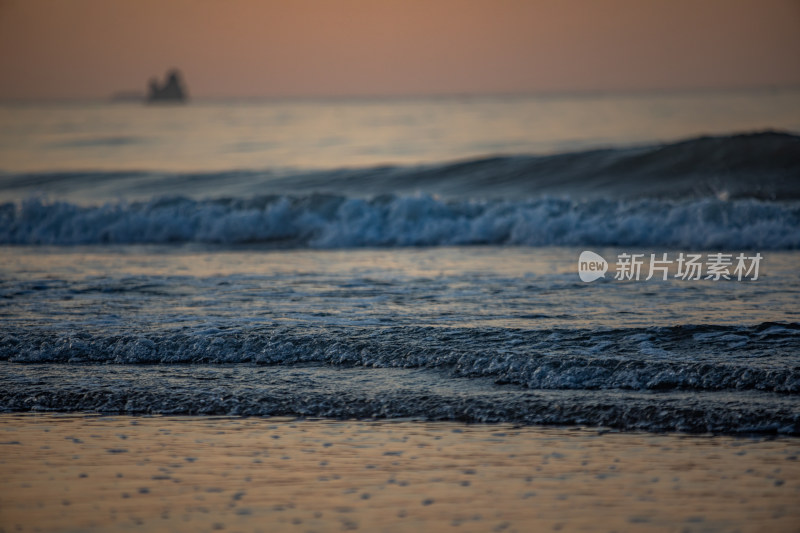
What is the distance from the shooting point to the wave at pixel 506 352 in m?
6.13

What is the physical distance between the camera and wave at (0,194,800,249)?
554 inches

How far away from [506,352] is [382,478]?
234cm

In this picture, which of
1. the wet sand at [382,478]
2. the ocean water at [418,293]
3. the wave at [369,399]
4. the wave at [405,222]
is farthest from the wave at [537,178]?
the wet sand at [382,478]

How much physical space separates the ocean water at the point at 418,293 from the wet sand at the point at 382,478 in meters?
0.36

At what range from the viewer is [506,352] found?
22.0 feet

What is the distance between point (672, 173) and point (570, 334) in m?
13.2

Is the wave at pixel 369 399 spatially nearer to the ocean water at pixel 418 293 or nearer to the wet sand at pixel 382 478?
the ocean water at pixel 418 293

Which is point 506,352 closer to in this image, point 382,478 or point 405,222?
point 382,478

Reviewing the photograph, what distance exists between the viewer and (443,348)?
6938mm

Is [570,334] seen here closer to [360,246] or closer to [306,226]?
[360,246]

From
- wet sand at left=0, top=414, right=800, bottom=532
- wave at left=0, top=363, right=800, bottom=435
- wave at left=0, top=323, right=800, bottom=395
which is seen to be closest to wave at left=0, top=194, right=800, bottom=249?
wave at left=0, top=323, right=800, bottom=395

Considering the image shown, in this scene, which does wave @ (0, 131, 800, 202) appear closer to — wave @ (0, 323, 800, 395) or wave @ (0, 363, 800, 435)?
wave @ (0, 323, 800, 395)

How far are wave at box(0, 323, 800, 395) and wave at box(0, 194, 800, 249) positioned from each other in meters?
7.03

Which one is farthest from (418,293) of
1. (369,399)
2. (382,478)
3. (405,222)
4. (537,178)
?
(537,178)
